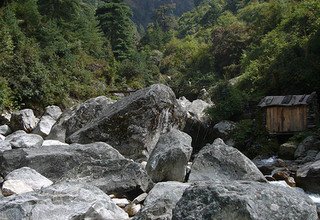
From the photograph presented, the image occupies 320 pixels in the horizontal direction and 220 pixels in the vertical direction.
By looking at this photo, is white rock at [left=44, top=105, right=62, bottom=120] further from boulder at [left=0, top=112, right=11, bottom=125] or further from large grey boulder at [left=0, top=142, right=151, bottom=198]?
large grey boulder at [left=0, top=142, right=151, bottom=198]

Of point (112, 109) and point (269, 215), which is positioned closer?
point (269, 215)

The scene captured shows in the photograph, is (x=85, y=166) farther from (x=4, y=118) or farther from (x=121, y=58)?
(x=121, y=58)

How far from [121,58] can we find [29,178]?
32.2 meters

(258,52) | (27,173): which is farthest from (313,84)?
(27,173)

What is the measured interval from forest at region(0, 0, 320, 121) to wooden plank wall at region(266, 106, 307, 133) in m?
2.77

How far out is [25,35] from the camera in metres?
27.4

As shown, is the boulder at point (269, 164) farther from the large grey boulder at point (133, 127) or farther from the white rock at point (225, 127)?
the large grey boulder at point (133, 127)

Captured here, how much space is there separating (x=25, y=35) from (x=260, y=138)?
56.4 feet

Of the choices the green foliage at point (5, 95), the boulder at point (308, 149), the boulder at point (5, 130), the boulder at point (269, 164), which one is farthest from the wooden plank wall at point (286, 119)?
the green foliage at point (5, 95)

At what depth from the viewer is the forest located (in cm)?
2345

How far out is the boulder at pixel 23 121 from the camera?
63.0 feet

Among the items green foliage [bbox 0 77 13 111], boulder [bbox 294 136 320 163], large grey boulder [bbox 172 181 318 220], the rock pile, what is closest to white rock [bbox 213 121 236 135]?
boulder [bbox 294 136 320 163]

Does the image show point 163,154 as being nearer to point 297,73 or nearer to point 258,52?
point 297,73

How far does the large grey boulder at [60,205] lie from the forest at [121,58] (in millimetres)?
15007
